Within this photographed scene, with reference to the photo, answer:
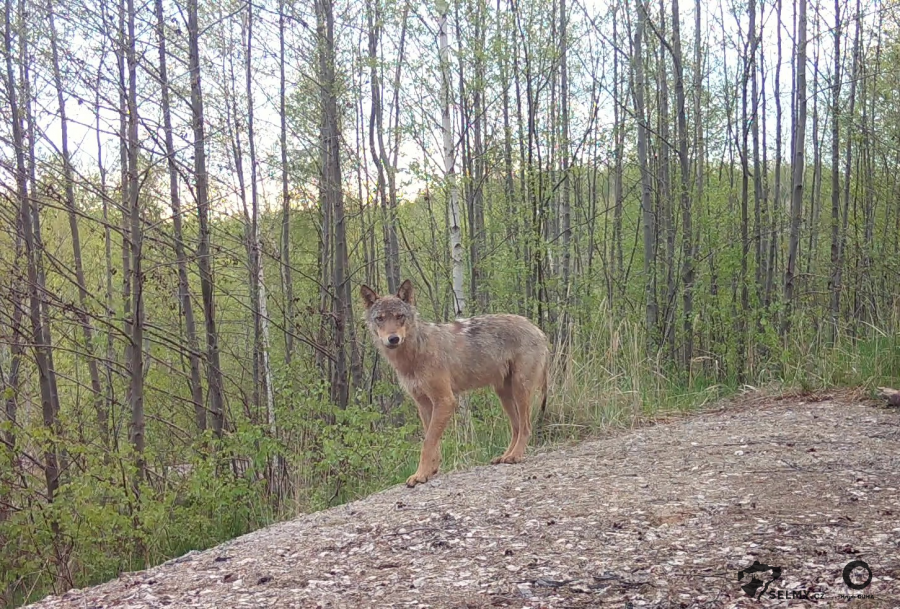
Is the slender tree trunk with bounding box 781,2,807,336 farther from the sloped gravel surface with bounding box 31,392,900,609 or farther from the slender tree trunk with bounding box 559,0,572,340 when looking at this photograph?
the sloped gravel surface with bounding box 31,392,900,609

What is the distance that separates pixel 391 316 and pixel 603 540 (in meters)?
3.15

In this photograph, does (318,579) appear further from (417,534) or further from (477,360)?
(477,360)

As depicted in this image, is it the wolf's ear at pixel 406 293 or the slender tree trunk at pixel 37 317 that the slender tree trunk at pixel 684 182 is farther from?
the slender tree trunk at pixel 37 317

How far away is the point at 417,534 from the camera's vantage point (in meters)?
3.89

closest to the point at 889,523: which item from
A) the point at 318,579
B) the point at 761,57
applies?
the point at 318,579

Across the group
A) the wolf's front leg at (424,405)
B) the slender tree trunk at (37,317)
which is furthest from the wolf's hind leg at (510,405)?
the slender tree trunk at (37,317)

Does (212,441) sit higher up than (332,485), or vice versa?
(212,441)

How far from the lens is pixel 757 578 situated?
8.68 ft

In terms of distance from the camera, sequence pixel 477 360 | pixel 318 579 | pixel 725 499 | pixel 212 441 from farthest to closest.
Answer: pixel 212 441, pixel 477 360, pixel 725 499, pixel 318 579

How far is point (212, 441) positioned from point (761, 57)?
525 inches

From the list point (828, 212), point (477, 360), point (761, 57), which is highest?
point (761, 57)

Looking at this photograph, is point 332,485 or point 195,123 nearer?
point 332,485

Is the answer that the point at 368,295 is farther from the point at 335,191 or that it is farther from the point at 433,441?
the point at 335,191

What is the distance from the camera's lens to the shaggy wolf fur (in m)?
5.90
